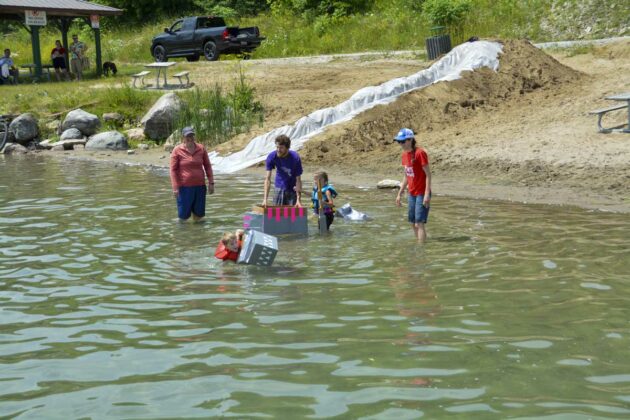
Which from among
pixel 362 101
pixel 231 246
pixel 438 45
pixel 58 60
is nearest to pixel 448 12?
pixel 438 45

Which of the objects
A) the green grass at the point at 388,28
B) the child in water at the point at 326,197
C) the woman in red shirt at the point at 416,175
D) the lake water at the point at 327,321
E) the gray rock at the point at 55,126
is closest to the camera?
the lake water at the point at 327,321

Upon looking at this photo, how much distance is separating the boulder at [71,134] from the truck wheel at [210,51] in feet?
33.3

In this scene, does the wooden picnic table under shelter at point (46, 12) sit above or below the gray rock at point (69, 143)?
above

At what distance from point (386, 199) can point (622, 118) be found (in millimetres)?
6204

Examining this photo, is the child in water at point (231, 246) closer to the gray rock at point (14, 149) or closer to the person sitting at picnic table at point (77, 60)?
the gray rock at point (14, 149)

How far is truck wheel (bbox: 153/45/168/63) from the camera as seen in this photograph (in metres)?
39.0

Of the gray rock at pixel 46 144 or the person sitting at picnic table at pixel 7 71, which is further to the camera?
the person sitting at picnic table at pixel 7 71

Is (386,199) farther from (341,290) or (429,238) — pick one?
(341,290)

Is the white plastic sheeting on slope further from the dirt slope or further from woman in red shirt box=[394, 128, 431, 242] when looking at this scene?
woman in red shirt box=[394, 128, 431, 242]

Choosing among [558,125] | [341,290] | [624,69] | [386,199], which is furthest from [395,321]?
[624,69]

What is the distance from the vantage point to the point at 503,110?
22312 mm

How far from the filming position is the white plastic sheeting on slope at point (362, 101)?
73.7 feet

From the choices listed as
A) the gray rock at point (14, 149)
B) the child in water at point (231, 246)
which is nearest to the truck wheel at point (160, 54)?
the gray rock at point (14, 149)

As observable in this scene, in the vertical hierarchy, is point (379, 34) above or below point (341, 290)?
above
